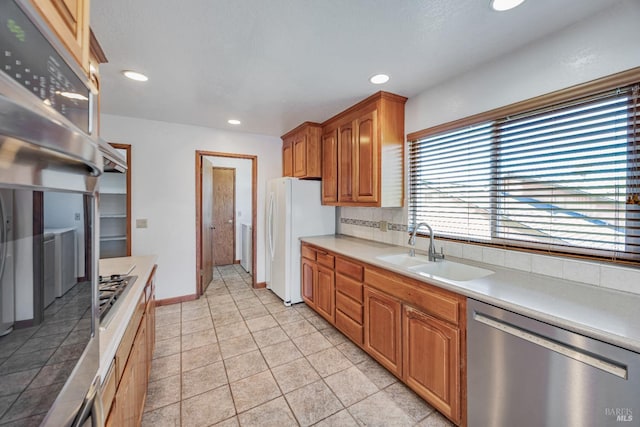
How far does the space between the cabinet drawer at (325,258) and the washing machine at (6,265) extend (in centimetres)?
241

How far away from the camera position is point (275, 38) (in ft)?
5.43

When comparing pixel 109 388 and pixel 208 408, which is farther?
pixel 208 408

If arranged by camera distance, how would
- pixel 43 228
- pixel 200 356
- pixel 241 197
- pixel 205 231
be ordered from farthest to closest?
pixel 241 197 < pixel 205 231 < pixel 200 356 < pixel 43 228

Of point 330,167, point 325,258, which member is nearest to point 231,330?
point 325,258

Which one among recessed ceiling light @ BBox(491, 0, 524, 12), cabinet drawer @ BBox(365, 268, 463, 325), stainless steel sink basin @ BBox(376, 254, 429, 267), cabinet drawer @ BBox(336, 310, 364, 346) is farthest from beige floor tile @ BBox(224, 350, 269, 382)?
recessed ceiling light @ BBox(491, 0, 524, 12)

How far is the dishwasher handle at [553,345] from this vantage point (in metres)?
0.99

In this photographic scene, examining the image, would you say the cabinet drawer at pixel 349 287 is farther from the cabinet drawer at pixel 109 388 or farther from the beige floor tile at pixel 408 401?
the cabinet drawer at pixel 109 388

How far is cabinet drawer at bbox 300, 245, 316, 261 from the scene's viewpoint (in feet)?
10.1

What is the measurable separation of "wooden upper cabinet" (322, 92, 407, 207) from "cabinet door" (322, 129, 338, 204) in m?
0.24

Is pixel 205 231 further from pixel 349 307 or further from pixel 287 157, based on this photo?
pixel 349 307

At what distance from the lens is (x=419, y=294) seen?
1729mm

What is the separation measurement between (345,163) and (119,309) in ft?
7.82

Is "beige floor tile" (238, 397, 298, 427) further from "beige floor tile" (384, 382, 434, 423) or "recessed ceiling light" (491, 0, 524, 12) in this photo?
"recessed ceiling light" (491, 0, 524, 12)

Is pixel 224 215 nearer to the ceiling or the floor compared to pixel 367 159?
nearer to the floor
